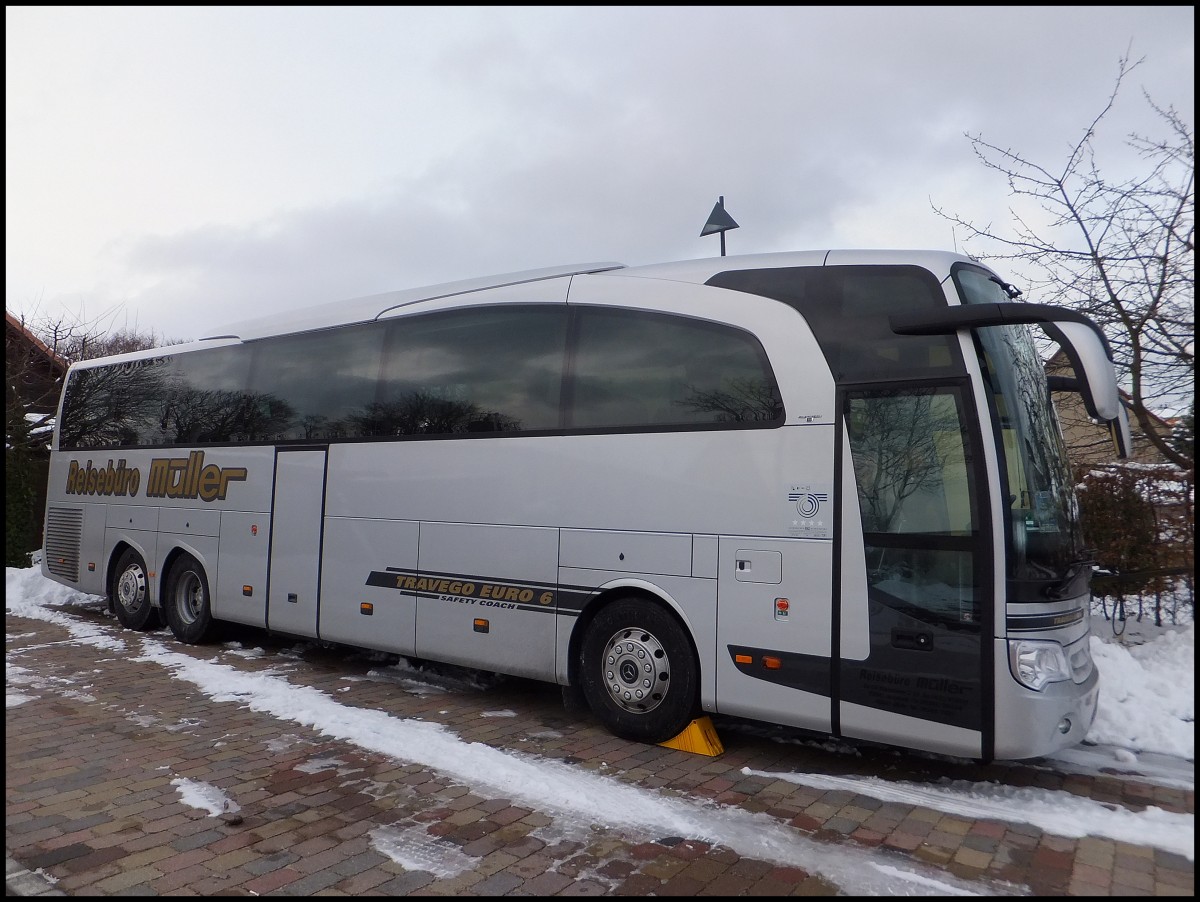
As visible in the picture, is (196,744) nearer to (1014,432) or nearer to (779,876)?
(779,876)

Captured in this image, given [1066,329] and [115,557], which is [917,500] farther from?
[115,557]

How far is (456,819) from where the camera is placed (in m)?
4.96

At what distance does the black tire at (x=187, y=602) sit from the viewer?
10.2 metres

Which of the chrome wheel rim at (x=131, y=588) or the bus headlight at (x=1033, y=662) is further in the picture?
the chrome wheel rim at (x=131, y=588)

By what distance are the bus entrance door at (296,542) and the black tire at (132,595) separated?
273 centimetres

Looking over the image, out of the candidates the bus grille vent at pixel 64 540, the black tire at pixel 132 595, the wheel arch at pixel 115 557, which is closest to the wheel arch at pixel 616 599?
the black tire at pixel 132 595

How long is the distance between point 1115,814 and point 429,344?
6.26 metres

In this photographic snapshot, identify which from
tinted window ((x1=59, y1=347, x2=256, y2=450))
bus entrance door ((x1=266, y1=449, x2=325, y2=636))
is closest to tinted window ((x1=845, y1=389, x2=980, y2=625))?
bus entrance door ((x1=266, y1=449, x2=325, y2=636))

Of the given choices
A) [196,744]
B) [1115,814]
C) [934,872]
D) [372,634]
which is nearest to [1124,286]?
[1115,814]

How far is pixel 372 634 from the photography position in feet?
27.0

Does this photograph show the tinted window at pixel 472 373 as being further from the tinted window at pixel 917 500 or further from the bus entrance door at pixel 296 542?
the tinted window at pixel 917 500

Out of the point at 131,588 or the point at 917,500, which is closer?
the point at 917,500

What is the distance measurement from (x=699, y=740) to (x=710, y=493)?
1793 millimetres

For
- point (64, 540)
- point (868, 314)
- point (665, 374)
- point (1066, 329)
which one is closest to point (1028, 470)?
point (1066, 329)
